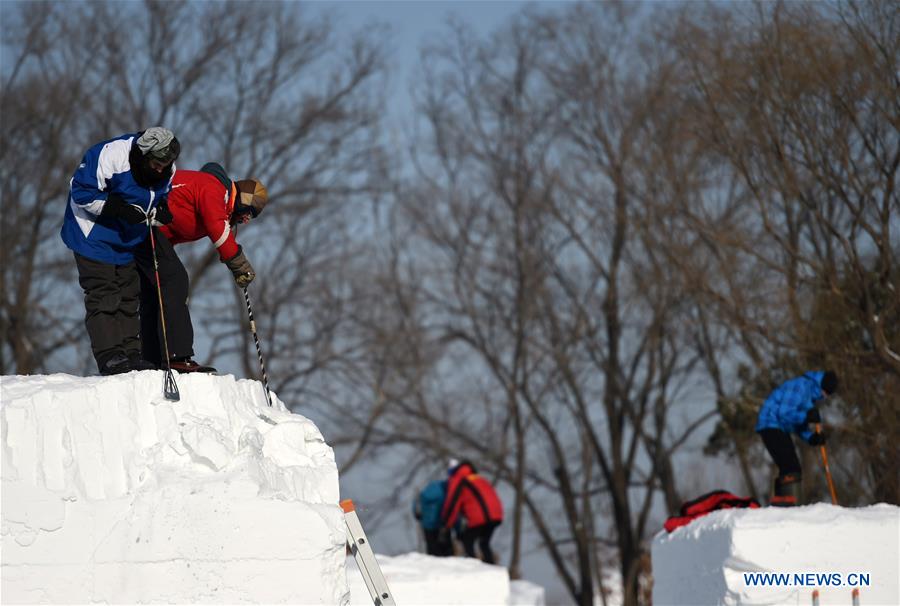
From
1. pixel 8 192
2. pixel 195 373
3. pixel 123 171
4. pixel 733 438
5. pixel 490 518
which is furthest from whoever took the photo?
pixel 8 192

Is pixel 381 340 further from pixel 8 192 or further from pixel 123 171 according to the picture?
pixel 123 171

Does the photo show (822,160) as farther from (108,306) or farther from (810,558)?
(108,306)

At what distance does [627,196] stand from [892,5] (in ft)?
40.1

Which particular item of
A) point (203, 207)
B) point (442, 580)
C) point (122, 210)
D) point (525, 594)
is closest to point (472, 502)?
point (525, 594)

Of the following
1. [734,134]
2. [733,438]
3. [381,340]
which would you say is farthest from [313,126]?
[734,134]

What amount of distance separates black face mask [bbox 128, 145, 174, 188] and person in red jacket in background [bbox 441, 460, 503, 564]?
8402 mm

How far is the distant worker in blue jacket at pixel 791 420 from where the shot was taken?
34.7 ft

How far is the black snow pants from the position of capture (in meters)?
6.66

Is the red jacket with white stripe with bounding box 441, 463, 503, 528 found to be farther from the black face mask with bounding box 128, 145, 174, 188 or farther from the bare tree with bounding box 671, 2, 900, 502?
the black face mask with bounding box 128, 145, 174, 188

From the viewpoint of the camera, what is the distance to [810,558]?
816 cm

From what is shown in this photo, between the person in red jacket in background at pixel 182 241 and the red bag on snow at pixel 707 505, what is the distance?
4674mm

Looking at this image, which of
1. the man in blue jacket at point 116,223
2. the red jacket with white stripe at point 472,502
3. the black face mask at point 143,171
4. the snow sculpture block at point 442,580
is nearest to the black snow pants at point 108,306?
the man in blue jacket at point 116,223

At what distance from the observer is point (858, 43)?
13.0 meters

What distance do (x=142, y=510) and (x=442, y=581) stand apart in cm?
525
